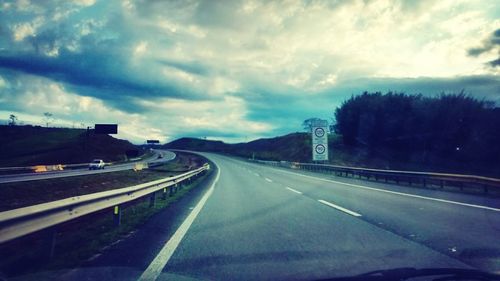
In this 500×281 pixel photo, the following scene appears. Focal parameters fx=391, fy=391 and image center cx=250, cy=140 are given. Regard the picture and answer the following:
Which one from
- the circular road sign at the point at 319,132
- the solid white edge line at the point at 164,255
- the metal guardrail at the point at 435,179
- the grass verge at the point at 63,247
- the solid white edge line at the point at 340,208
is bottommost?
the grass verge at the point at 63,247

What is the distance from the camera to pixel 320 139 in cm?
3631

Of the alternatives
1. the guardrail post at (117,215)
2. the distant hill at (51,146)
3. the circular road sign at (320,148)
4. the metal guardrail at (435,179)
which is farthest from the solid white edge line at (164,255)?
the distant hill at (51,146)

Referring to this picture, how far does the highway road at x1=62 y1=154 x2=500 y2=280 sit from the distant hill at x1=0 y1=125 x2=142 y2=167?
73098mm

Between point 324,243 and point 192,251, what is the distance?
6.76 feet

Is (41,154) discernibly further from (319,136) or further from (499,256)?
(499,256)

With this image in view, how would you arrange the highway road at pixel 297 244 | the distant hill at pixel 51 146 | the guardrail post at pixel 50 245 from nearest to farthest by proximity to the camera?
1. the highway road at pixel 297 244
2. the guardrail post at pixel 50 245
3. the distant hill at pixel 51 146

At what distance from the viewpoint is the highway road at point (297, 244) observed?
4664mm

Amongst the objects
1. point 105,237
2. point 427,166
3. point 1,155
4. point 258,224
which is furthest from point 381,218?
point 1,155

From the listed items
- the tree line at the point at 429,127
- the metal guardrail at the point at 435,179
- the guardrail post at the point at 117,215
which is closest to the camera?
the guardrail post at the point at 117,215

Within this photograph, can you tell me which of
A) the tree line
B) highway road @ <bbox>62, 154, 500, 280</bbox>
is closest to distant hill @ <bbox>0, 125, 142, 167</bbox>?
the tree line

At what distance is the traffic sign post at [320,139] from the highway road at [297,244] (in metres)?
25.3

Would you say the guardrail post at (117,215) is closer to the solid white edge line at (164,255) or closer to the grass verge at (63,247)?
the grass verge at (63,247)

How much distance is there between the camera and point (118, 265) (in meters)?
4.96

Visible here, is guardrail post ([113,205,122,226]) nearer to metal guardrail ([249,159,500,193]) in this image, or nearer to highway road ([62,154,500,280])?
highway road ([62,154,500,280])
